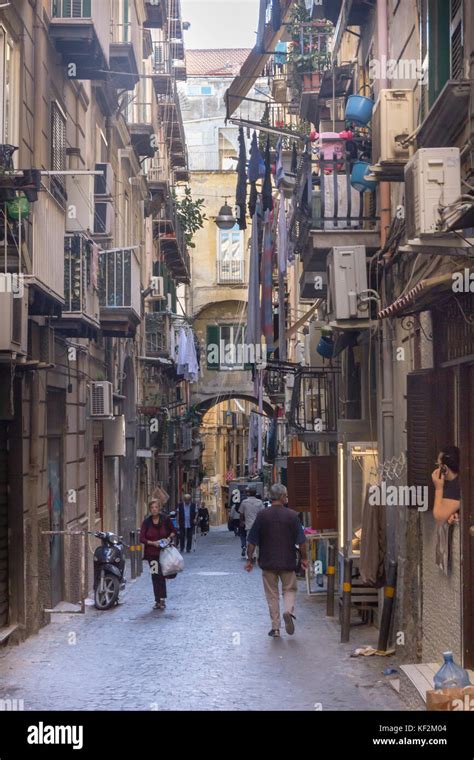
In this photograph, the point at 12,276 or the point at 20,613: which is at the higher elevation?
the point at 12,276

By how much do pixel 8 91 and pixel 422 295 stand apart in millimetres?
6048

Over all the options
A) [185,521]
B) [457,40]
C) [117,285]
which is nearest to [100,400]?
[117,285]

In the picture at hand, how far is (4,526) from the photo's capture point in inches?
507

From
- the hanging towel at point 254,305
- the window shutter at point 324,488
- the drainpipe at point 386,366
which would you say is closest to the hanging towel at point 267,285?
the hanging towel at point 254,305

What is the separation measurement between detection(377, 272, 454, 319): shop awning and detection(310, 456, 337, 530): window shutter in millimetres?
6916

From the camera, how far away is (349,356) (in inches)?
699

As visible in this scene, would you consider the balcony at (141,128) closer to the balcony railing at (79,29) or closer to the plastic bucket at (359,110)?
the balcony railing at (79,29)

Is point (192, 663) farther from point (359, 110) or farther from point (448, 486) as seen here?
point (359, 110)

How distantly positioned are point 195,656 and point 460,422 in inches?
170

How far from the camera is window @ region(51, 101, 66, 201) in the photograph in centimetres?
1480

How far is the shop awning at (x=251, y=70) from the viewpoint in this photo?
1786 centimetres

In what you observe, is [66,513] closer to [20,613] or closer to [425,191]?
[20,613]

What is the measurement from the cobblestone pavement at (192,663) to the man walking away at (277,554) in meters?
0.32
